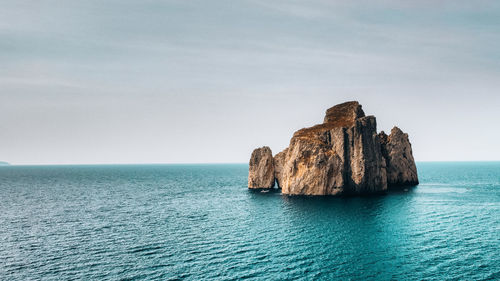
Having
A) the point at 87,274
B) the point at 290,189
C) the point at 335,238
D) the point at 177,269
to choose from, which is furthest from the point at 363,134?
the point at 87,274

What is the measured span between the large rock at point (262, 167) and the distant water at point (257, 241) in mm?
37543

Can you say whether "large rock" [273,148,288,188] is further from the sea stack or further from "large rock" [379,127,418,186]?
"large rock" [379,127,418,186]

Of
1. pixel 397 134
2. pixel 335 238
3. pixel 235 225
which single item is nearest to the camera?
pixel 335 238

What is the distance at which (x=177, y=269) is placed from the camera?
144 feet

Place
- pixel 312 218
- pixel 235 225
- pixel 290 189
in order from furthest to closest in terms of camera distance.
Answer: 1. pixel 290 189
2. pixel 312 218
3. pixel 235 225

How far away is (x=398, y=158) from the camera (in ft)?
447

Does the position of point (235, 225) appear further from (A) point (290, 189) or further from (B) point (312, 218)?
(A) point (290, 189)

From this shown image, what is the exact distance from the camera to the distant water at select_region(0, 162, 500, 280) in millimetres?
43281

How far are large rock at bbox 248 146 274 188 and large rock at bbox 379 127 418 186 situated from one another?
44056mm

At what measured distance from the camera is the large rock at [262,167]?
431 feet

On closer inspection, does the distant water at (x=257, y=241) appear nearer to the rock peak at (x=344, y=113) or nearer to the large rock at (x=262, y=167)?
the rock peak at (x=344, y=113)

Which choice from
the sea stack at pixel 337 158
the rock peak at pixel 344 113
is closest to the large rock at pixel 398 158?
the sea stack at pixel 337 158

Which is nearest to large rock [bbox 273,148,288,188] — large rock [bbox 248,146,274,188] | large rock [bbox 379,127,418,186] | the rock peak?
large rock [bbox 248,146,274,188]

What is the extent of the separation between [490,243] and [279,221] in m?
35.6
